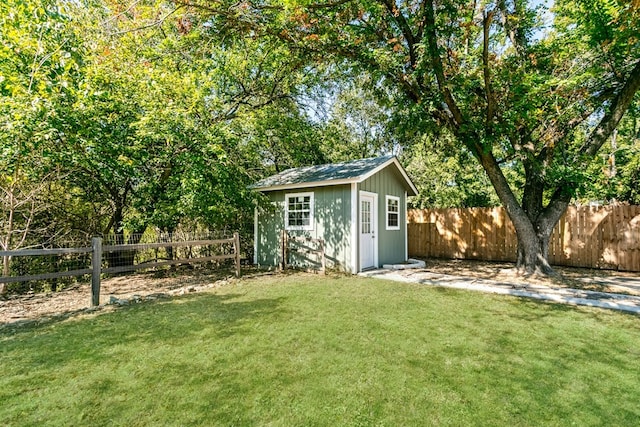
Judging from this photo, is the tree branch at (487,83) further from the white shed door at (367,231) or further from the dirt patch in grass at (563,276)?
the dirt patch in grass at (563,276)

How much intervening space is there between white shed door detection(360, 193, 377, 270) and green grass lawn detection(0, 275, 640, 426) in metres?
3.58

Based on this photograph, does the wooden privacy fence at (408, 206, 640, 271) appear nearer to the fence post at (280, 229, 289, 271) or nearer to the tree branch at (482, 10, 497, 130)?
the tree branch at (482, 10, 497, 130)

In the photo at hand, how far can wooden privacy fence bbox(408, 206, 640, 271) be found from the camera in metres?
8.45

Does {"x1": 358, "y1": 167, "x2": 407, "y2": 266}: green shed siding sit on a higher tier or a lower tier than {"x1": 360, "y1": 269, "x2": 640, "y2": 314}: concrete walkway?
higher

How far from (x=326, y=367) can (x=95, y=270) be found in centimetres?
431

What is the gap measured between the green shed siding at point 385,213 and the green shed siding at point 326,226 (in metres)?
0.76

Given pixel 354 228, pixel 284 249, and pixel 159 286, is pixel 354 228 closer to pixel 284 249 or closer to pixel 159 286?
pixel 284 249

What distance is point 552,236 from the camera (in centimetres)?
955

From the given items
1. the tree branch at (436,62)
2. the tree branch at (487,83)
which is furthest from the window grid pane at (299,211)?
the tree branch at (487,83)

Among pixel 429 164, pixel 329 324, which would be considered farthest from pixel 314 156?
pixel 329 324

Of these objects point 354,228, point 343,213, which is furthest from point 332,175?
point 354,228

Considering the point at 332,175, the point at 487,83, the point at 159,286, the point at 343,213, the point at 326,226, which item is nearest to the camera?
the point at 487,83

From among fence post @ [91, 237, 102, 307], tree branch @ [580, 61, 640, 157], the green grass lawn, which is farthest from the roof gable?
fence post @ [91, 237, 102, 307]

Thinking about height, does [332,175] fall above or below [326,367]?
above
